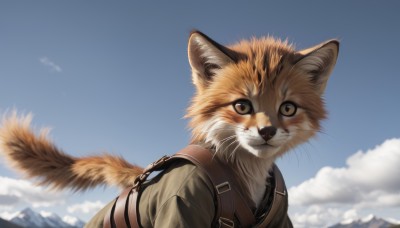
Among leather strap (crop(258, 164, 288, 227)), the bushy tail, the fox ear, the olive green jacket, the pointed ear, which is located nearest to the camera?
the olive green jacket

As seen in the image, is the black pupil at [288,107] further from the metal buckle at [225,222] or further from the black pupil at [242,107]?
the metal buckle at [225,222]

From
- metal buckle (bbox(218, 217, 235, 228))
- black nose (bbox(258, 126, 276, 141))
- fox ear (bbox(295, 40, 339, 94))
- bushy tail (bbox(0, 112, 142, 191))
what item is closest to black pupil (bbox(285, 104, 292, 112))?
black nose (bbox(258, 126, 276, 141))

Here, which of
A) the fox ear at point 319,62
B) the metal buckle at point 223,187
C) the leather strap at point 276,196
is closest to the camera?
the metal buckle at point 223,187

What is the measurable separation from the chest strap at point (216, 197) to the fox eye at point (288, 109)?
0.83 meters

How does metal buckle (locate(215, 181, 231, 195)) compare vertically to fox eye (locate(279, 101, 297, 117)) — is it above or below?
below

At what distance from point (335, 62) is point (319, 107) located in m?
0.55

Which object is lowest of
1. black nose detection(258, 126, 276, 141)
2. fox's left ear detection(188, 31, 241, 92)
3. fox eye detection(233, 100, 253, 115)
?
black nose detection(258, 126, 276, 141)

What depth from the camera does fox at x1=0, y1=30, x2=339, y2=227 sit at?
401 cm

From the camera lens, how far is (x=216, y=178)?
164 inches

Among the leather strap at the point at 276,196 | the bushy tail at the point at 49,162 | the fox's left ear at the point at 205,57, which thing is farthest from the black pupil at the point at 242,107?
the bushy tail at the point at 49,162

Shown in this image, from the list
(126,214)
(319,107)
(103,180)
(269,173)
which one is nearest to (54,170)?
(103,180)

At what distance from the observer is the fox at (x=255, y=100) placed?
4.01 m

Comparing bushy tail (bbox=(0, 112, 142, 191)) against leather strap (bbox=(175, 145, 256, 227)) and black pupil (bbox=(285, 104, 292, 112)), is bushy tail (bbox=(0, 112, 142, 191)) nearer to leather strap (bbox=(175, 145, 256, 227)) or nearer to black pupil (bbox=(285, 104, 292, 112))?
leather strap (bbox=(175, 145, 256, 227))

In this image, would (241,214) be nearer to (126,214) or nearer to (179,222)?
(179,222)
